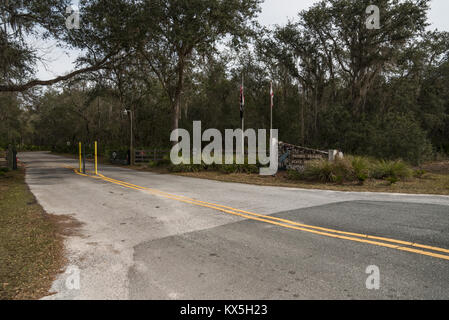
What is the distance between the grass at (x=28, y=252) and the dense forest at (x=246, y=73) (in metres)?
9.54

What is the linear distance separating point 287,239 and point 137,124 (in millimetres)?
33255

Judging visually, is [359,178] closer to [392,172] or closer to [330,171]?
[330,171]

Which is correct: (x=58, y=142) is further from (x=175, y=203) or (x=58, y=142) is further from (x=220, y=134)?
(x=175, y=203)

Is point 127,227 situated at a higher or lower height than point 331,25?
lower

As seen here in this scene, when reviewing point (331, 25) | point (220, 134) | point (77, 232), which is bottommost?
point (77, 232)

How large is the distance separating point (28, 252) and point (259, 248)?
3643mm

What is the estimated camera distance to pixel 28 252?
15.2ft

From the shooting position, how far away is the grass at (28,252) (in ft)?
11.2

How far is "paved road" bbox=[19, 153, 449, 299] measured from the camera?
329 cm

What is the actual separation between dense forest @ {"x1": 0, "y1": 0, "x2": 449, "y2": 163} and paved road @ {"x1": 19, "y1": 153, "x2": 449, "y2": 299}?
10761 mm

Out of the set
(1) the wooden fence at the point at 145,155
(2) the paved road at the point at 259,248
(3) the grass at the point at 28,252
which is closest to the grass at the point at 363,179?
(2) the paved road at the point at 259,248

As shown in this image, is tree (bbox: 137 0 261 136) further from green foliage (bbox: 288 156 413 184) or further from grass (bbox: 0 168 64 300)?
grass (bbox: 0 168 64 300)
